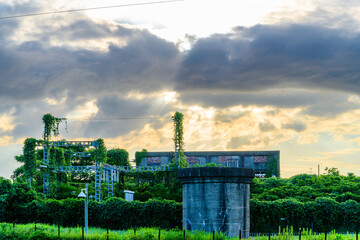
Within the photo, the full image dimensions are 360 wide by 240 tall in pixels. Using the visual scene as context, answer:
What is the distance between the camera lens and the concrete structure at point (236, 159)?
7156 cm

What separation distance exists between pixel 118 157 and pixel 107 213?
23.7 metres

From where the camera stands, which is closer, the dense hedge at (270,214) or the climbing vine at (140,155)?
the dense hedge at (270,214)

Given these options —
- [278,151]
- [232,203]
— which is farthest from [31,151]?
[278,151]

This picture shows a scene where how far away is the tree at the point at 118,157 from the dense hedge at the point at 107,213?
2056 centimetres

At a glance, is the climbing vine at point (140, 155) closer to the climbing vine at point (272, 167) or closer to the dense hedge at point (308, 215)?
the climbing vine at point (272, 167)

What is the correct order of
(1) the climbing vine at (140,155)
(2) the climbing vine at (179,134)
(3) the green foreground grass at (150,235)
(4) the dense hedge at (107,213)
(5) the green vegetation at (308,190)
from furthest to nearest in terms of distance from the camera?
(1) the climbing vine at (140,155) < (2) the climbing vine at (179,134) < (5) the green vegetation at (308,190) < (4) the dense hedge at (107,213) < (3) the green foreground grass at (150,235)

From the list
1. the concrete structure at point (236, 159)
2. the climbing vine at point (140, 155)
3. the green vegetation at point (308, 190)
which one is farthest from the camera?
the climbing vine at point (140, 155)

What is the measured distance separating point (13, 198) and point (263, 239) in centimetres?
2873

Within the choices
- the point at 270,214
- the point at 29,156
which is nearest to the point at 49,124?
the point at 29,156

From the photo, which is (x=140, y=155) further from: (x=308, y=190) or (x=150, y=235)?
(x=150, y=235)

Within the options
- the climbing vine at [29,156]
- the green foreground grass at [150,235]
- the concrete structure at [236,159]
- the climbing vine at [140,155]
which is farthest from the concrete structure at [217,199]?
the climbing vine at [140,155]

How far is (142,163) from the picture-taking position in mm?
74250

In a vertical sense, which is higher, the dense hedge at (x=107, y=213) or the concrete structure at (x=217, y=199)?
the concrete structure at (x=217, y=199)

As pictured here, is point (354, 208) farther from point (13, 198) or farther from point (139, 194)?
point (13, 198)
